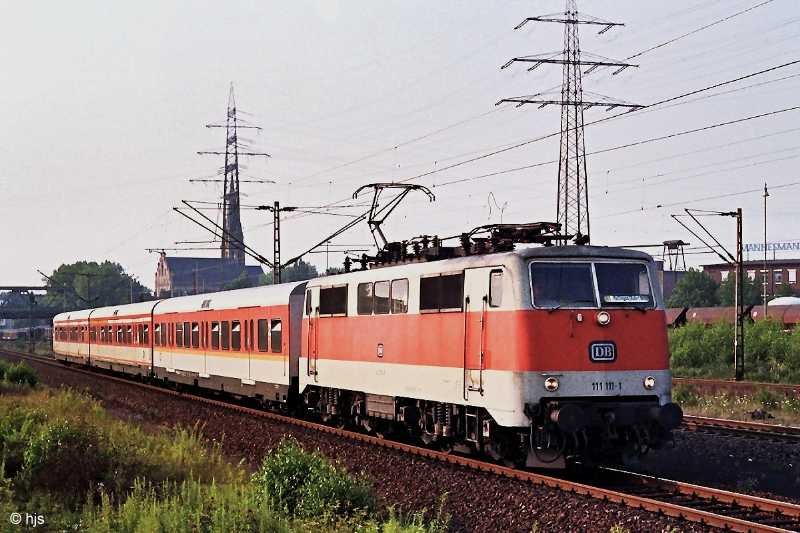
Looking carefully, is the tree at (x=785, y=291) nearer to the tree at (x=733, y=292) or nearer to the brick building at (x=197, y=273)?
the tree at (x=733, y=292)

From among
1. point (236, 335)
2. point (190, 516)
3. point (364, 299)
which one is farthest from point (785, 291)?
Answer: point (190, 516)

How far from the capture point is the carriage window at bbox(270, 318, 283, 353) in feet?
84.7

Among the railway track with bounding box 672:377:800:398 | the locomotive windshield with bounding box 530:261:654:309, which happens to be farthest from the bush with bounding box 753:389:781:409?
the locomotive windshield with bounding box 530:261:654:309

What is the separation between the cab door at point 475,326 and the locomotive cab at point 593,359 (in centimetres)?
100

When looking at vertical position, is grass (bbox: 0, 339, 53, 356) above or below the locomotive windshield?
below

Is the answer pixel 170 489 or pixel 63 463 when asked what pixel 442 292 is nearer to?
pixel 170 489

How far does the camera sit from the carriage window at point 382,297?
19234 millimetres

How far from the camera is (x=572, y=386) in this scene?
49.7 feet

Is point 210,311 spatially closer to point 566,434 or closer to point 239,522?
point 566,434

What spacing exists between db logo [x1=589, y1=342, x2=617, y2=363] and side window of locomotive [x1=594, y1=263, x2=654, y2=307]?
61 centimetres

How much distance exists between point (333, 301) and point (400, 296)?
3.42 metres

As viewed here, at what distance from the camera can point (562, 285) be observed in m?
15.5

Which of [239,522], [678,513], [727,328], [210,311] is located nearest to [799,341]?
[727,328]

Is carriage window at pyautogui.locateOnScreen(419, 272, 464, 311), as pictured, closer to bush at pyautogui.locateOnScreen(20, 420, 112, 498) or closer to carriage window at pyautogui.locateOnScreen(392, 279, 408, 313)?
carriage window at pyautogui.locateOnScreen(392, 279, 408, 313)
